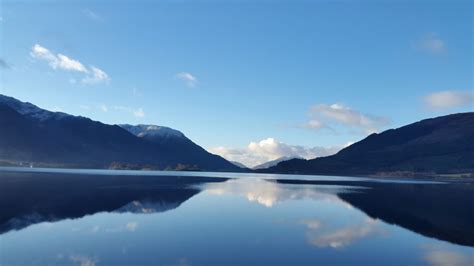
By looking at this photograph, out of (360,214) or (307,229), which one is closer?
(307,229)

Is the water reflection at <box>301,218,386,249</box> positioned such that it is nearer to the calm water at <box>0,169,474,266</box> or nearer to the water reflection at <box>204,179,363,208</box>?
the calm water at <box>0,169,474,266</box>

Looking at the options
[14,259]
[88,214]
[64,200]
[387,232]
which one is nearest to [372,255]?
[387,232]

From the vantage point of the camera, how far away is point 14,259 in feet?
90.5

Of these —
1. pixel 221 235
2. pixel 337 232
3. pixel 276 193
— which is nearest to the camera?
pixel 221 235

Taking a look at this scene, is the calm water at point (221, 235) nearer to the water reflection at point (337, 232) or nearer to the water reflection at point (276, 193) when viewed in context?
the water reflection at point (337, 232)

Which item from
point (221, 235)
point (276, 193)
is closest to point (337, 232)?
point (221, 235)

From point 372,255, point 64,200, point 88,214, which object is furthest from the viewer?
point 64,200

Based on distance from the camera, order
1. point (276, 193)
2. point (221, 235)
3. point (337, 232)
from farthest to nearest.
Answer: point (276, 193)
point (337, 232)
point (221, 235)

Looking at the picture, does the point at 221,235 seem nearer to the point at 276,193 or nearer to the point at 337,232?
the point at 337,232

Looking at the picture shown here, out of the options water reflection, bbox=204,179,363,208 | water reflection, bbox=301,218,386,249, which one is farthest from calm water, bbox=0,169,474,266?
water reflection, bbox=204,179,363,208

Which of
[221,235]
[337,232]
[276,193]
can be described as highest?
[276,193]

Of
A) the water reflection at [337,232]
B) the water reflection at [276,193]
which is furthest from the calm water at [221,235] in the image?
the water reflection at [276,193]

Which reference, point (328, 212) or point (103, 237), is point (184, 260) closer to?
point (103, 237)

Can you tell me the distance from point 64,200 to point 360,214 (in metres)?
48.3
